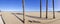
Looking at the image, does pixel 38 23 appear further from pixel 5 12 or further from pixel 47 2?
pixel 5 12

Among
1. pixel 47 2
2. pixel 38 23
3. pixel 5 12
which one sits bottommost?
pixel 38 23

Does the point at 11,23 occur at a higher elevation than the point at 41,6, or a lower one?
lower

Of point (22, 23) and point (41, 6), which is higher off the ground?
point (41, 6)

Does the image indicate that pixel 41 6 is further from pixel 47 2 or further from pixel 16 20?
pixel 16 20

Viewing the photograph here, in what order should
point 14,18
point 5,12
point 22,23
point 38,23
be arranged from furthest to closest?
point 5,12 → point 14,18 → point 38,23 → point 22,23

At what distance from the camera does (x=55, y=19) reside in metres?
3.15

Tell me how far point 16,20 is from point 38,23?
514 mm

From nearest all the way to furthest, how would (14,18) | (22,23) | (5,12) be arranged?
(22,23) < (14,18) < (5,12)

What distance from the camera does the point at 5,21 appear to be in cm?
295

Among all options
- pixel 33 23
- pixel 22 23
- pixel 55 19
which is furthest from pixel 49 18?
pixel 22 23

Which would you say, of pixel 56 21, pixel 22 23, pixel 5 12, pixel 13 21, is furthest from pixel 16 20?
pixel 56 21

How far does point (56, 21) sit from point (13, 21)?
1.01 meters

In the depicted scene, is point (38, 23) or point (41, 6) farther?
point (41, 6)

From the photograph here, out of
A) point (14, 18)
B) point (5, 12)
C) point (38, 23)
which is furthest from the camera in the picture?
point (5, 12)
